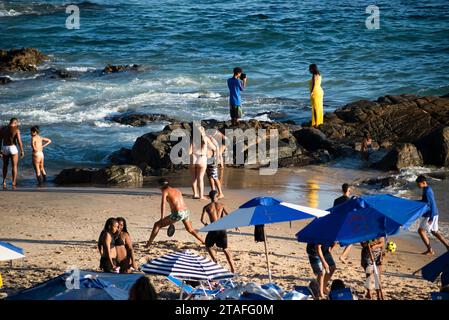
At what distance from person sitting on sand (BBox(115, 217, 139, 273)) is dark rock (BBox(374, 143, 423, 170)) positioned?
8821 millimetres

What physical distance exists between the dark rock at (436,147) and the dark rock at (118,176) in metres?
6.12

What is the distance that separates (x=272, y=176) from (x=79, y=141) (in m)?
6.86

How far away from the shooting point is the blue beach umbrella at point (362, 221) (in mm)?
10188

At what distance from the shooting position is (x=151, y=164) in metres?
19.7

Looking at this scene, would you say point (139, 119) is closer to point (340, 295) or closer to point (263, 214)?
point (263, 214)

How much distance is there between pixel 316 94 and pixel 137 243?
28.7 feet

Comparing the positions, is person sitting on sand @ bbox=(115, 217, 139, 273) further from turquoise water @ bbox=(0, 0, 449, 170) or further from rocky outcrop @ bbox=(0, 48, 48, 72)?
rocky outcrop @ bbox=(0, 48, 48, 72)

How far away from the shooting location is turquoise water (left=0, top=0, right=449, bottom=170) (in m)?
26.9

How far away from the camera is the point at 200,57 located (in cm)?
3725

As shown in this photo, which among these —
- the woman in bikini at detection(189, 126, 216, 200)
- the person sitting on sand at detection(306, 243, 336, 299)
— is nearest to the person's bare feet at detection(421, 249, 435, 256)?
the person sitting on sand at detection(306, 243, 336, 299)

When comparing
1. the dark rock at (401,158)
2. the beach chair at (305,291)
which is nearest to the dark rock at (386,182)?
the dark rock at (401,158)

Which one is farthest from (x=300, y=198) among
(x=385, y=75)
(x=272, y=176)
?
(x=385, y=75)
